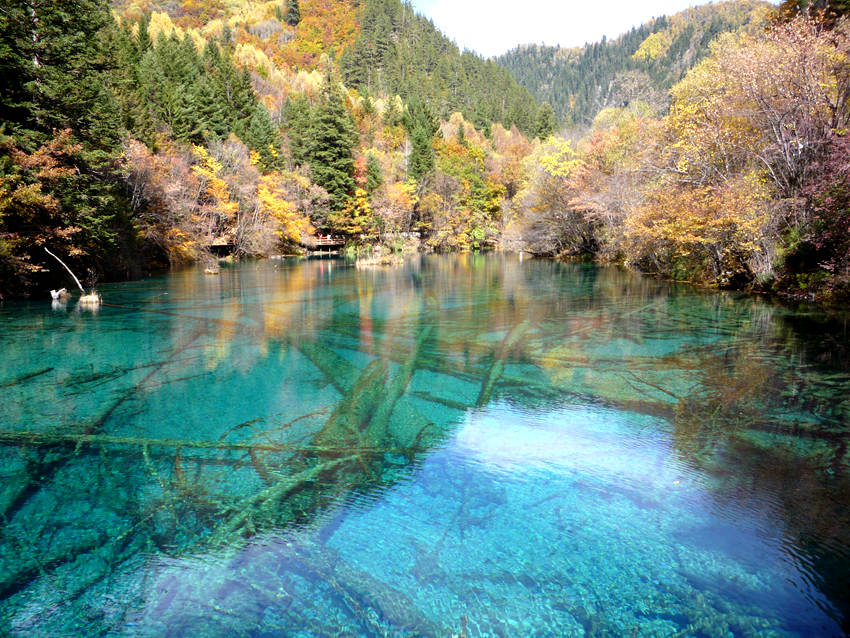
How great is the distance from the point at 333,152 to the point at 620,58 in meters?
135

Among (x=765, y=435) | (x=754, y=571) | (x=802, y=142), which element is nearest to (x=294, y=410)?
(x=754, y=571)

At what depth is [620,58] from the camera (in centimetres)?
15362

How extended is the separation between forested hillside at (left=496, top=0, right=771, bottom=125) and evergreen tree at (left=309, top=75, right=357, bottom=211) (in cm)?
7431

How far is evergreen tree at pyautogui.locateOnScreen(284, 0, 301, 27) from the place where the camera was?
12238cm

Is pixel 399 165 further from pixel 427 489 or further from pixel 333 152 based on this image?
pixel 427 489

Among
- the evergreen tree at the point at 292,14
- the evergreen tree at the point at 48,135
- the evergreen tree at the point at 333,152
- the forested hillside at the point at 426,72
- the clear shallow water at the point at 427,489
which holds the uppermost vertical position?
the evergreen tree at the point at 292,14

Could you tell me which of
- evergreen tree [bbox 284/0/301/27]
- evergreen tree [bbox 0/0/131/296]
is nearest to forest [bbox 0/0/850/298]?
evergreen tree [bbox 0/0/131/296]

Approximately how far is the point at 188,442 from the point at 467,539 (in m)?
3.63

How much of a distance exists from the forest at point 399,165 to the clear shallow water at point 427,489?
7736mm

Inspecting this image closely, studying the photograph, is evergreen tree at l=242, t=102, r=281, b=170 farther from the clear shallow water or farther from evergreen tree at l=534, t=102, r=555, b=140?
evergreen tree at l=534, t=102, r=555, b=140

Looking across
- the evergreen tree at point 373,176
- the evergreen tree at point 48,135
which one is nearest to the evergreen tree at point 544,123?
the evergreen tree at point 373,176

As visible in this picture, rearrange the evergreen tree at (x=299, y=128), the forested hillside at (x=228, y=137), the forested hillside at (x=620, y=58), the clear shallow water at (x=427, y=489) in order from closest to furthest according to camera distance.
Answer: the clear shallow water at (x=427, y=489) → the forested hillside at (x=228, y=137) → the evergreen tree at (x=299, y=128) → the forested hillside at (x=620, y=58)

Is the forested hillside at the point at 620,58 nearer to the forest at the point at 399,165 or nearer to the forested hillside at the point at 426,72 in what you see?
the forested hillside at the point at 426,72

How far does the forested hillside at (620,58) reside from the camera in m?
124
